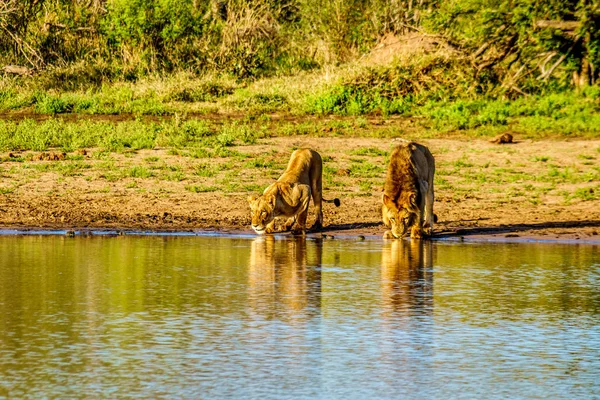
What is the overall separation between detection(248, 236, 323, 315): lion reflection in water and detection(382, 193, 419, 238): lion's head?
813 mm

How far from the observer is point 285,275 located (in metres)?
10.3

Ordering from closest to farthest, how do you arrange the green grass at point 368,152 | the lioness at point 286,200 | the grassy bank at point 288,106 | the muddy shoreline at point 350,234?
the lioness at point 286,200, the muddy shoreline at point 350,234, the green grass at point 368,152, the grassy bank at point 288,106

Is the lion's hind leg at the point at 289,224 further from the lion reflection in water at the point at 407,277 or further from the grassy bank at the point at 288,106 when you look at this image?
the grassy bank at the point at 288,106

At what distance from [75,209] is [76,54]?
39.3 feet

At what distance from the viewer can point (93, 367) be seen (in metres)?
6.55

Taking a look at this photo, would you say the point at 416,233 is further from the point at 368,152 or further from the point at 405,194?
the point at 368,152

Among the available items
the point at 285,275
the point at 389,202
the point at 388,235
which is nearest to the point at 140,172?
the point at 388,235

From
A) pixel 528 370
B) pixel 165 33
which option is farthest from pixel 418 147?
pixel 165 33

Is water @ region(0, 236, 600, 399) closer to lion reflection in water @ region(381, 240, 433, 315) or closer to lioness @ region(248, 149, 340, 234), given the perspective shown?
lion reflection in water @ region(381, 240, 433, 315)

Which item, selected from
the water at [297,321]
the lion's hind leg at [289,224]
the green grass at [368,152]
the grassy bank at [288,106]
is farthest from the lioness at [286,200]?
the grassy bank at [288,106]

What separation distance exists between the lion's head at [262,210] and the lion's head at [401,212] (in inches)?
48.1

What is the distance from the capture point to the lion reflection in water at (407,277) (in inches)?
344

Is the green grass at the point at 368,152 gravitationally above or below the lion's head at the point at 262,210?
above

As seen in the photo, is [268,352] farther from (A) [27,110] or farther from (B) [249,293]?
(A) [27,110]
